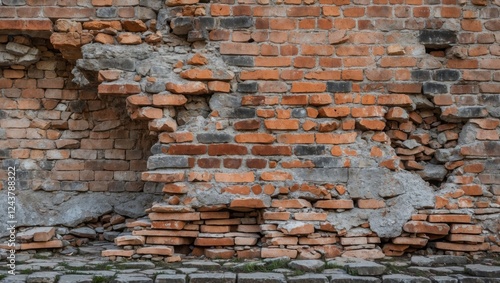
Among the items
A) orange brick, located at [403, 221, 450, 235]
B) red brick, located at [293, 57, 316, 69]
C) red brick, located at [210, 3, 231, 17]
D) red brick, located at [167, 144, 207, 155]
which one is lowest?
orange brick, located at [403, 221, 450, 235]

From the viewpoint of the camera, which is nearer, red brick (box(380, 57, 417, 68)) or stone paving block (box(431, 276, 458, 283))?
stone paving block (box(431, 276, 458, 283))

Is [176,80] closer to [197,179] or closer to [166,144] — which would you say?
[166,144]

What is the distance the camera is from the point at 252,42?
4.25 meters

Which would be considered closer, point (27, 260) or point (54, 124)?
point (27, 260)

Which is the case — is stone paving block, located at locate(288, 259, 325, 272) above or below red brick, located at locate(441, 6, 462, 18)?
below

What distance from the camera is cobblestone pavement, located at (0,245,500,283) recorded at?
358 centimetres

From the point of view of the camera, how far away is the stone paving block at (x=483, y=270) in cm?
369

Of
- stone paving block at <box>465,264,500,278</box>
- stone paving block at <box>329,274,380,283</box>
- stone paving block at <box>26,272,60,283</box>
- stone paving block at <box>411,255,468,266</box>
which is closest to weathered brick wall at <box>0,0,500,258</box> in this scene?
stone paving block at <box>411,255,468,266</box>

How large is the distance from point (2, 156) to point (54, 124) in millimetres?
512

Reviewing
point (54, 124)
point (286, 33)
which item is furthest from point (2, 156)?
point (286, 33)

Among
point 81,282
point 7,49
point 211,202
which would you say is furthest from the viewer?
point 7,49

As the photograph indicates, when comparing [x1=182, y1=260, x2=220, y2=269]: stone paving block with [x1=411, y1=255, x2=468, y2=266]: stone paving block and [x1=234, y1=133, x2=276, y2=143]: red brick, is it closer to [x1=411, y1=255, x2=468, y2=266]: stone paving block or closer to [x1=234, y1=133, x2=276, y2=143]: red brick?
[x1=234, y1=133, x2=276, y2=143]: red brick

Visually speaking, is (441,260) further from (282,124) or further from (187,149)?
(187,149)

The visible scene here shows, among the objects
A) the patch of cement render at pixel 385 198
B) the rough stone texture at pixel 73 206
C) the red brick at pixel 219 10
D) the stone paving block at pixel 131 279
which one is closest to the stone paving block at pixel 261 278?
the stone paving block at pixel 131 279
